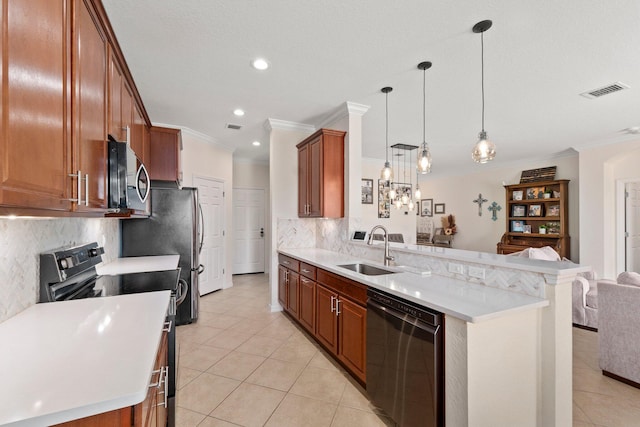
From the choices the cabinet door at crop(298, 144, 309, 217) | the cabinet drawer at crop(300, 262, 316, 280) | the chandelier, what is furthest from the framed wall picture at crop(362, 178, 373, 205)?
the cabinet drawer at crop(300, 262, 316, 280)

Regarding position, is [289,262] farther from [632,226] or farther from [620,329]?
[632,226]

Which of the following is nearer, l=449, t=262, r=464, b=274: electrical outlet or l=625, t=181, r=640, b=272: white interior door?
l=449, t=262, r=464, b=274: electrical outlet

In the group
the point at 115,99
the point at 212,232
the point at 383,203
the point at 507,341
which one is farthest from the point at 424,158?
the point at 383,203

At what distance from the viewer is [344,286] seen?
7.99 ft

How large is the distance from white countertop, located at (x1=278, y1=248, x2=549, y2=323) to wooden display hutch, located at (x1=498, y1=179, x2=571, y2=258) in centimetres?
525

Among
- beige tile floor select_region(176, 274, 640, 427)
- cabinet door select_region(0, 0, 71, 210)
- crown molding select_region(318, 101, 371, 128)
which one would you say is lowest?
beige tile floor select_region(176, 274, 640, 427)

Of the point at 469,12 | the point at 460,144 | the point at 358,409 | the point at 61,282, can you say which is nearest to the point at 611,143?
the point at 460,144

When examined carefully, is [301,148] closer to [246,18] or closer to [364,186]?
[246,18]

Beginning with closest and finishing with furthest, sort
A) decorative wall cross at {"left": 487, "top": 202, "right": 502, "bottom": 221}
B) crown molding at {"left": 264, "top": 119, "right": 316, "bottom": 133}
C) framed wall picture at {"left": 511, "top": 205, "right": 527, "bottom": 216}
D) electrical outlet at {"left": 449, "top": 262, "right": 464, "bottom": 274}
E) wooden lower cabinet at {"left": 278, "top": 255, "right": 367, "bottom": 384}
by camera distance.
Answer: electrical outlet at {"left": 449, "top": 262, "right": 464, "bottom": 274} → wooden lower cabinet at {"left": 278, "top": 255, "right": 367, "bottom": 384} → crown molding at {"left": 264, "top": 119, "right": 316, "bottom": 133} → framed wall picture at {"left": 511, "top": 205, "right": 527, "bottom": 216} → decorative wall cross at {"left": 487, "top": 202, "right": 502, "bottom": 221}

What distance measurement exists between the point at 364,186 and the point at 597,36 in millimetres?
4810

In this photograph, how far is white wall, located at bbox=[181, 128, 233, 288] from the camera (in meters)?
4.62

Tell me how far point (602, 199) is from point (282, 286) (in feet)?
18.7

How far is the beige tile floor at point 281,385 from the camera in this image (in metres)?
1.99

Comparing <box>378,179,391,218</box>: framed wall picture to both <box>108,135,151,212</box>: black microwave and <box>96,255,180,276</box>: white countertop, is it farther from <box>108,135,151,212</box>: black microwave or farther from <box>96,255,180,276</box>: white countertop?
<box>108,135,151,212</box>: black microwave
